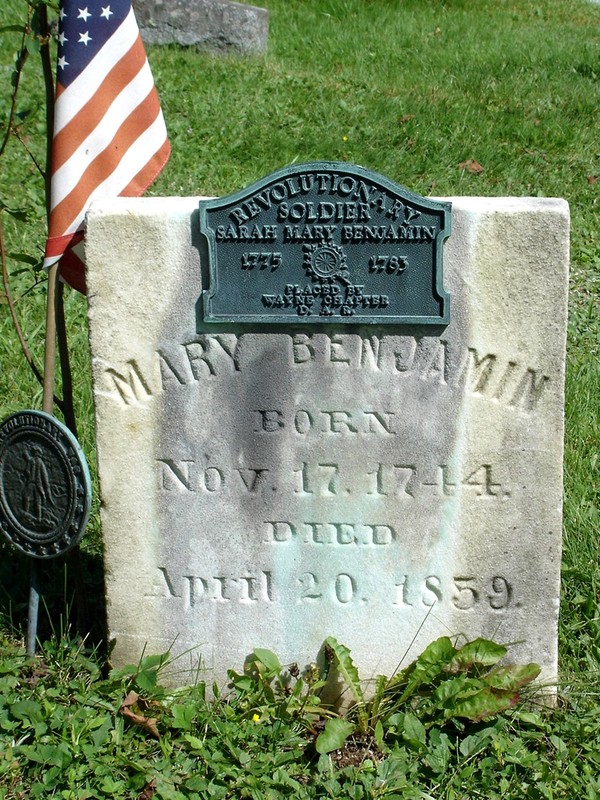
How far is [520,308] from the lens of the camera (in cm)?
252

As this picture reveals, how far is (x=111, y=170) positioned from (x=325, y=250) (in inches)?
29.4

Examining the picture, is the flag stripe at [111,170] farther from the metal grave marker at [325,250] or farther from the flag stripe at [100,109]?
the metal grave marker at [325,250]

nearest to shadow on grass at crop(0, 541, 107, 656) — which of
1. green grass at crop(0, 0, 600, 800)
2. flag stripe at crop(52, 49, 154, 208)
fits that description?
green grass at crop(0, 0, 600, 800)

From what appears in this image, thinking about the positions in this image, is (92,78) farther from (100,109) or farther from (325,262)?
(325,262)

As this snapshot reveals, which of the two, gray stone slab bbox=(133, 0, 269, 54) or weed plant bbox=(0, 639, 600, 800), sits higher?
gray stone slab bbox=(133, 0, 269, 54)

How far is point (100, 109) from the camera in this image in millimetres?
2730

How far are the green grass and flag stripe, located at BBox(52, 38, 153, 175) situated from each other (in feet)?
3.43

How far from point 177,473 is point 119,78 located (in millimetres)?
1175

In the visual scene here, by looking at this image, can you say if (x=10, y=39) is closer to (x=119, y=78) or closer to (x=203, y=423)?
(x=119, y=78)

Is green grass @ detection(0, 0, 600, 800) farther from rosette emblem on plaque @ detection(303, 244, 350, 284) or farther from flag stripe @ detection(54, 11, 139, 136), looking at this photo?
rosette emblem on plaque @ detection(303, 244, 350, 284)

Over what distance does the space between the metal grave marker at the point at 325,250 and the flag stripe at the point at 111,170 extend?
468 millimetres

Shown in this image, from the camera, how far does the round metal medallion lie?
277 centimetres

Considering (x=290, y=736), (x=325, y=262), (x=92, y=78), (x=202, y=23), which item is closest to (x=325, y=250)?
(x=325, y=262)

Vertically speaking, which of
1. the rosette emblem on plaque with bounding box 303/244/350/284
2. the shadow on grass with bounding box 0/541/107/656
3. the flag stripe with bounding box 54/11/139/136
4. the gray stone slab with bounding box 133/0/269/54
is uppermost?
the gray stone slab with bounding box 133/0/269/54
